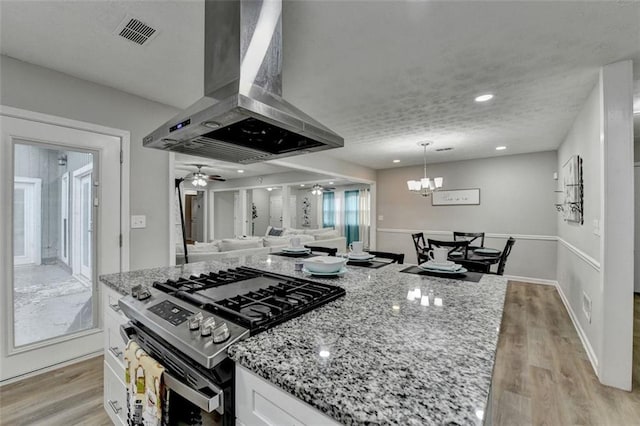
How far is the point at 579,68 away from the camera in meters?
2.22

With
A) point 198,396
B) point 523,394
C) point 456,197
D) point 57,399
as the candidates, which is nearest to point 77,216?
point 57,399

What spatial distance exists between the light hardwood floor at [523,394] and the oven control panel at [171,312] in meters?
1.24

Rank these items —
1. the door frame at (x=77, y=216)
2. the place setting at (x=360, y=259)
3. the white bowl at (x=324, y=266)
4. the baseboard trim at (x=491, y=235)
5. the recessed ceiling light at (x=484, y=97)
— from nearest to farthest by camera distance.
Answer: the white bowl at (x=324, y=266) < the place setting at (x=360, y=259) < the door frame at (x=77, y=216) < the recessed ceiling light at (x=484, y=97) < the baseboard trim at (x=491, y=235)

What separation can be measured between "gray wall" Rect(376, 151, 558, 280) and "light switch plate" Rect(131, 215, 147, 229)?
551 centimetres

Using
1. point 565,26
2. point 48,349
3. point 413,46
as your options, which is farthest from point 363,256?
point 48,349

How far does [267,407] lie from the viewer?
0.71 metres

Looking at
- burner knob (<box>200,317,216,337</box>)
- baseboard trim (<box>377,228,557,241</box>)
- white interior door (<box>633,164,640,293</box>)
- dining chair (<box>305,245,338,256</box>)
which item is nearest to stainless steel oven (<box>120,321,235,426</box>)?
burner knob (<box>200,317,216,337</box>)

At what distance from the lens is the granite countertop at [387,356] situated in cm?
54

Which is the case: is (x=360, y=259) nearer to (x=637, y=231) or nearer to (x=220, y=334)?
(x=220, y=334)

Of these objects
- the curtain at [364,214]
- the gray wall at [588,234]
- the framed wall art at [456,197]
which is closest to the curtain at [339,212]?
the curtain at [364,214]

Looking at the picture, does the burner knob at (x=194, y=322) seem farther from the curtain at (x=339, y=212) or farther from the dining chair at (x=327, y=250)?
the curtain at (x=339, y=212)

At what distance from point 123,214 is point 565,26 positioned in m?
3.70

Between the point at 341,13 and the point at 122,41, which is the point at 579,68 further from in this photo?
the point at 122,41

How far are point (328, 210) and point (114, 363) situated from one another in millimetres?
9375
